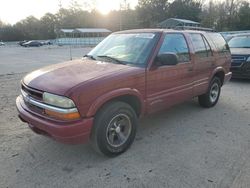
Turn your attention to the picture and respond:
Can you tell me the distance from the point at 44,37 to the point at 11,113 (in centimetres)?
7354

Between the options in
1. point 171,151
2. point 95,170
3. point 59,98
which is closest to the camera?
point 59,98

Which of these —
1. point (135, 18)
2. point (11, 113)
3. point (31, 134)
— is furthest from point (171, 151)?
point (135, 18)

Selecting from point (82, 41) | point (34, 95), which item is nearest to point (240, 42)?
point (34, 95)

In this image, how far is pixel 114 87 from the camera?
3.40 metres

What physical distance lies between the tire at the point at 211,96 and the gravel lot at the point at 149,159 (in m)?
0.73

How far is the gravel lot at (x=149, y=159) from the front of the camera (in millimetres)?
3094

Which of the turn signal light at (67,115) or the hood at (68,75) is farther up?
the hood at (68,75)

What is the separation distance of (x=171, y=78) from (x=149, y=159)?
152 cm

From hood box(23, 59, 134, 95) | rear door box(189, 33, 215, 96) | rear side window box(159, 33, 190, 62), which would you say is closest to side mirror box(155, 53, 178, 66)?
rear side window box(159, 33, 190, 62)

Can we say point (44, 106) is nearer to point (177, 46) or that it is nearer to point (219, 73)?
point (177, 46)

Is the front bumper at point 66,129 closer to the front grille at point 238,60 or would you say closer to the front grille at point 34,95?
the front grille at point 34,95

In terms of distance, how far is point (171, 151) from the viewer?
382 centimetres

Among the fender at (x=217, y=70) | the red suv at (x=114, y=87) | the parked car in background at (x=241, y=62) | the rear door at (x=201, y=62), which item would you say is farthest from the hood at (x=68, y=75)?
the parked car in background at (x=241, y=62)

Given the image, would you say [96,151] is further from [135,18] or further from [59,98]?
[135,18]
